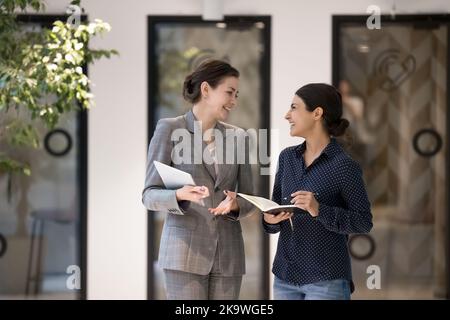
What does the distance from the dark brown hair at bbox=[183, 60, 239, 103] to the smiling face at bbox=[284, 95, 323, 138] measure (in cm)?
29

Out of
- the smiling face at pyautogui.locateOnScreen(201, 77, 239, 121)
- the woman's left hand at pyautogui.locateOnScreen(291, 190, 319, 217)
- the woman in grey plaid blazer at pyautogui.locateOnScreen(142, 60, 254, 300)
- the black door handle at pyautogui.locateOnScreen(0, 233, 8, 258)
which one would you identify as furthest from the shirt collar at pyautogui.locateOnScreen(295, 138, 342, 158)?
the black door handle at pyautogui.locateOnScreen(0, 233, 8, 258)

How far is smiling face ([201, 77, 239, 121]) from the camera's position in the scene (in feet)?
9.98

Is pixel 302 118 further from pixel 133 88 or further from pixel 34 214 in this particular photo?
pixel 34 214

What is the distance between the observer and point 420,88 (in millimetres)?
5145

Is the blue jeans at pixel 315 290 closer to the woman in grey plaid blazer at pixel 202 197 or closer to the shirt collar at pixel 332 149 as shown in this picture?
the woman in grey plaid blazer at pixel 202 197

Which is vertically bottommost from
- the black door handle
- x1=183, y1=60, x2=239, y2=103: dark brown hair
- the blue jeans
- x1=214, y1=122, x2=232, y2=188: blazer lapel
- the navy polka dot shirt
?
the black door handle

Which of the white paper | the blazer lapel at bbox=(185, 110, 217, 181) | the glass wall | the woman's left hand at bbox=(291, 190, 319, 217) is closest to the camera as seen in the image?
the woman's left hand at bbox=(291, 190, 319, 217)

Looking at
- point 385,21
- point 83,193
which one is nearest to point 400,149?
point 385,21

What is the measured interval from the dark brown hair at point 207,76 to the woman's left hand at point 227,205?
39 cm

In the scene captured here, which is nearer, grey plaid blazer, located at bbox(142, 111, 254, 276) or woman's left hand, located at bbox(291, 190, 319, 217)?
woman's left hand, located at bbox(291, 190, 319, 217)

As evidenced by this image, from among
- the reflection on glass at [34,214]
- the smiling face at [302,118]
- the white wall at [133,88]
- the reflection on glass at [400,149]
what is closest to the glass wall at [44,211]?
the reflection on glass at [34,214]

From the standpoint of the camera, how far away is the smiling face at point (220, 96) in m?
3.04

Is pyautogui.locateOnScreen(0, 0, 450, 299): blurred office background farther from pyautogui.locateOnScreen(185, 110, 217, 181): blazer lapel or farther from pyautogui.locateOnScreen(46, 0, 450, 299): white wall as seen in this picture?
pyautogui.locateOnScreen(185, 110, 217, 181): blazer lapel

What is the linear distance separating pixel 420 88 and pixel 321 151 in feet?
→ 8.29
